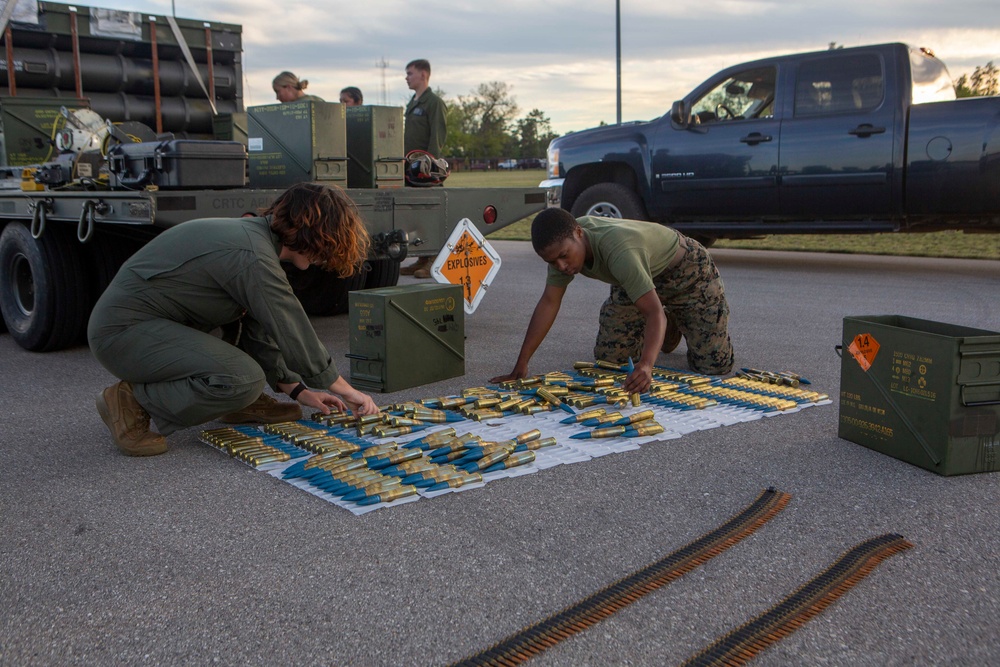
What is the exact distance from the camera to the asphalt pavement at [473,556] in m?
2.60

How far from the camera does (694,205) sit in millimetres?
11266

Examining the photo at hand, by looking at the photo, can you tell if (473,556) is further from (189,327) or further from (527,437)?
(189,327)

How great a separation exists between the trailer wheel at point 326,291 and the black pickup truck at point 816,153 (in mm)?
4383

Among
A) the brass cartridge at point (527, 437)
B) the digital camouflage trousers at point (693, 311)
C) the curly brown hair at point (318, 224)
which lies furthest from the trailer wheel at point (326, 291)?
the brass cartridge at point (527, 437)

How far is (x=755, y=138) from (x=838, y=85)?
3.31ft

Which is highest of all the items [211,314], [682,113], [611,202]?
[682,113]

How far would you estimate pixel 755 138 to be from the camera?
418 inches

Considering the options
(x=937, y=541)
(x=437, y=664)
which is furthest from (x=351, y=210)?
(x=937, y=541)

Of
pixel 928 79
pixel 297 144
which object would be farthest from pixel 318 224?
pixel 928 79

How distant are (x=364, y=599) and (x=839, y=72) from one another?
9.20 m

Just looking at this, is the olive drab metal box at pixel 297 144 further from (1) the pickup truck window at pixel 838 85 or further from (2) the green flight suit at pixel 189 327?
(1) the pickup truck window at pixel 838 85

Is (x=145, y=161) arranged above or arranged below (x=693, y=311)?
above

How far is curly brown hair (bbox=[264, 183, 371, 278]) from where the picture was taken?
165 inches

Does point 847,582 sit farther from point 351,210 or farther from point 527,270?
point 527,270
